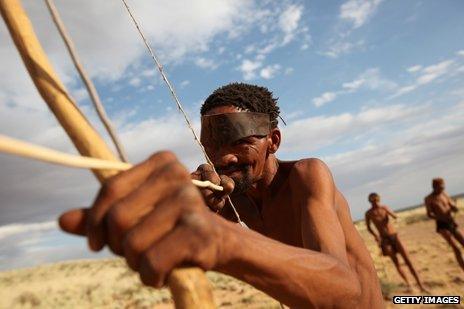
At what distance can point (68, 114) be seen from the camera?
114 cm

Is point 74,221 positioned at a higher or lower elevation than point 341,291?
higher

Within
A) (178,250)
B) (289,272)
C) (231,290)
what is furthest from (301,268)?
(231,290)

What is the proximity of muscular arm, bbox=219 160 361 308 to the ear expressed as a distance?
1088 mm

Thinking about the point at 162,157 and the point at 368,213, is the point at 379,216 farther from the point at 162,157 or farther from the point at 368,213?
the point at 162,157

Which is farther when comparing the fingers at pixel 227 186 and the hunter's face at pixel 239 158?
the hunter's face at pixel 239 158

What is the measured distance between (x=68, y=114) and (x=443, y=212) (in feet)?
35.7

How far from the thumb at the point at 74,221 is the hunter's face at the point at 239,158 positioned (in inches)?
70.8

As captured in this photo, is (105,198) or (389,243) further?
(389,243)

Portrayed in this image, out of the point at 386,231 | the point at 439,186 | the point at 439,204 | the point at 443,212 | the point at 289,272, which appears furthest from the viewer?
the point at 386,231

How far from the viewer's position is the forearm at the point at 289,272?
1.23 metres

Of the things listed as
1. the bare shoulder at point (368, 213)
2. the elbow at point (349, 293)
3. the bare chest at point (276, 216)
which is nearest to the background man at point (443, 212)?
the bare shoulder at point (368, 213)


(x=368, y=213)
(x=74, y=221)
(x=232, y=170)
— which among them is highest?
(x=232, y=170)

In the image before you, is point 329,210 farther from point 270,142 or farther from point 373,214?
point 373,214

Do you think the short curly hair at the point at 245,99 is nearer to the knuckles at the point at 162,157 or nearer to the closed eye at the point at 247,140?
the closed eye at the point at 247,140
